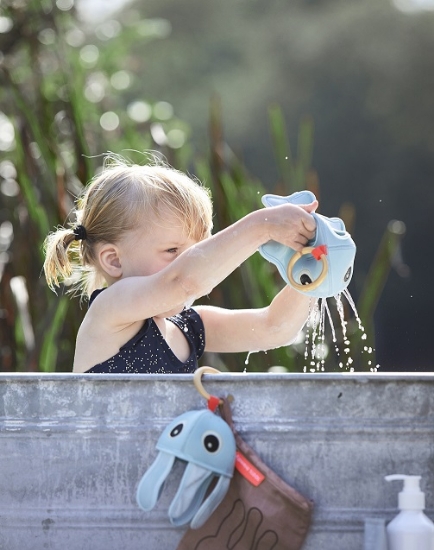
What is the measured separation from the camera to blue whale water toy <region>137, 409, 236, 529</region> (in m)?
1.27

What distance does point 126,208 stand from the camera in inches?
78.9

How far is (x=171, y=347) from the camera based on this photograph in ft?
6.81

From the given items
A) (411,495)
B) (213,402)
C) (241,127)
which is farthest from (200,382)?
(241,127)

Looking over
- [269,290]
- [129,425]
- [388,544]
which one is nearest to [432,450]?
[388,544]

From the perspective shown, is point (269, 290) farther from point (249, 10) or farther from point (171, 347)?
point (249, 10)

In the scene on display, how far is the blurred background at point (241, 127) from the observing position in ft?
8.98

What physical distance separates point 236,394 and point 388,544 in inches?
11.1

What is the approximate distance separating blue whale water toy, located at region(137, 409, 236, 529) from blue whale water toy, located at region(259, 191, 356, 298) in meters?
0.39

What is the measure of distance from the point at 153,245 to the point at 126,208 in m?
0.10

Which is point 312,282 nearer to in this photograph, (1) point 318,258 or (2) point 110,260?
(1) point 318,258

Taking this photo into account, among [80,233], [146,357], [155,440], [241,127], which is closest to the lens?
[155,440]

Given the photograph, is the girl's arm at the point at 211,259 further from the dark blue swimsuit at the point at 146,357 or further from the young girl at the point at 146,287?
the dark blue swimsuit at the point at 146,357

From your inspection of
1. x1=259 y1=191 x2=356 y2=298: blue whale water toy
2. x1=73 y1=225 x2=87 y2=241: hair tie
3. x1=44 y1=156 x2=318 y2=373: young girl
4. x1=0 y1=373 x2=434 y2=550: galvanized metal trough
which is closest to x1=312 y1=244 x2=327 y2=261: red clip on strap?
x1=259 y1=191 x2=356 y2=298: blue whale water toy

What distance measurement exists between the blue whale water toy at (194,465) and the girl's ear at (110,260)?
765mm
